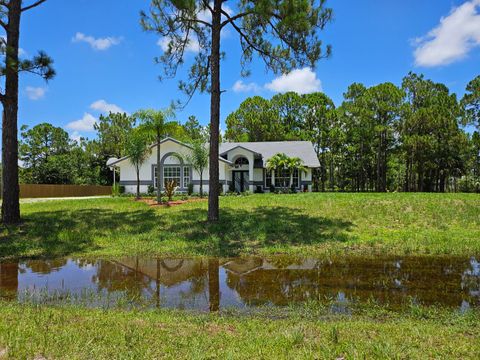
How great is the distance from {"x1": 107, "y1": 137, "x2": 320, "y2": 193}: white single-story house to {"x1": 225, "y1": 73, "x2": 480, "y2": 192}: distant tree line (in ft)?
36.3

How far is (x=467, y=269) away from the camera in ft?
23.7

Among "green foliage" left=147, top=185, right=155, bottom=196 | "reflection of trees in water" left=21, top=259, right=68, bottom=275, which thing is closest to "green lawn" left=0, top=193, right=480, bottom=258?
"reflection of trees in water" left=21, top=259, right=68, bottom=275

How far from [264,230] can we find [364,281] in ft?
16.7

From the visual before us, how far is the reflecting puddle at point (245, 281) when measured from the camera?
17.7 ft

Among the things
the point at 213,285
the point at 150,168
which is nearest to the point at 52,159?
the point at 150,168

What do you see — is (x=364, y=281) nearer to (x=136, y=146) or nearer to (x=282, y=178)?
(x=136, y=146)

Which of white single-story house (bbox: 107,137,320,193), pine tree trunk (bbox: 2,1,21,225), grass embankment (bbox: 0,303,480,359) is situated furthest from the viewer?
white single-story house (bbox: 107,137,320,193)

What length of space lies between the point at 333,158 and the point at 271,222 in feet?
111

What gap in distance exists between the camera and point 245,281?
6477 millimetres

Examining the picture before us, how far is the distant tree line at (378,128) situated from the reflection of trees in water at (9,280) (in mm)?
29822

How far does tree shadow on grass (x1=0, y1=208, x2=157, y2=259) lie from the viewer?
9211 millimetres

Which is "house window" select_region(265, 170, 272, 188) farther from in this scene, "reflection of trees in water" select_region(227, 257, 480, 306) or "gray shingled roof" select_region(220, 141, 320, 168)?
"reflection of trees in water" select_region(227, 257, 480, 306)

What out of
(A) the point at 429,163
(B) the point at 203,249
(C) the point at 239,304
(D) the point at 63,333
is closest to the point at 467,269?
(C) the point at 239,304

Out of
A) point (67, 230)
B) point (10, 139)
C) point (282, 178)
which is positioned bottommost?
point (67, 230)
